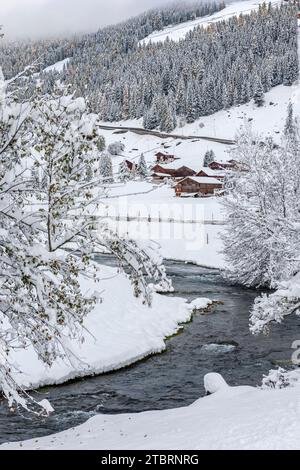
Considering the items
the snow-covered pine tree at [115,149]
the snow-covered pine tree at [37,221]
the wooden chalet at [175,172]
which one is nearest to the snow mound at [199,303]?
the snow-covered pine tree at [37,221]

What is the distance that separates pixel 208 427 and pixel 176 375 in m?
8.56

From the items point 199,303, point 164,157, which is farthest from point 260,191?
point 164,157

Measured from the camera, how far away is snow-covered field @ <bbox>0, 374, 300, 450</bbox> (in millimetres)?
9062

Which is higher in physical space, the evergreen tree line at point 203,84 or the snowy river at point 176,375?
the evergreen tree line at point 203,84

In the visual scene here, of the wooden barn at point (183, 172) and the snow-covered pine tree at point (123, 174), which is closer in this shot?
the snow-covered pine tree at point (123, 174)

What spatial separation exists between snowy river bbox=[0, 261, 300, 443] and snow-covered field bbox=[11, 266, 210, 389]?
0.50 meters

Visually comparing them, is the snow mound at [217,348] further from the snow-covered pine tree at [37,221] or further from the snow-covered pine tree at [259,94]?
the snow-covered pine tree at [259,94]

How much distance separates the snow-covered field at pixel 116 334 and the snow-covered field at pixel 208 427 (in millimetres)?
3285

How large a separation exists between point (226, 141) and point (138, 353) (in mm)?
120186

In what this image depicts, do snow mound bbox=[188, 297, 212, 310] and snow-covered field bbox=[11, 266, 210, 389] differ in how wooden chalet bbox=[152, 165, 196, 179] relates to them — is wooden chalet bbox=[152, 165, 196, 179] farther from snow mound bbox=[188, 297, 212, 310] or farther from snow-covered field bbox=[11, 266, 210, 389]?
snow mound bbox=[188, 297, 212, 310]

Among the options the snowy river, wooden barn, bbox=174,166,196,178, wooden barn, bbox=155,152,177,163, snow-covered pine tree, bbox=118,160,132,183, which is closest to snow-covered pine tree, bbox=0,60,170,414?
snow-covered pine tree, bbox=118,160,132,183

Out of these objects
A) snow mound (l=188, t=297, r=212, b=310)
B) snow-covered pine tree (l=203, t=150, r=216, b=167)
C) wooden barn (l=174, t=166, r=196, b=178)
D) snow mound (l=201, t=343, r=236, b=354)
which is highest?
snow-covered pine tree (l=203, t=150, r=216, b=167)

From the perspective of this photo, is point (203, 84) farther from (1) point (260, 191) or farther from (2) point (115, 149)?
(1) point (260, 191)

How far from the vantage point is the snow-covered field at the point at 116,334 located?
18438 millimetres
